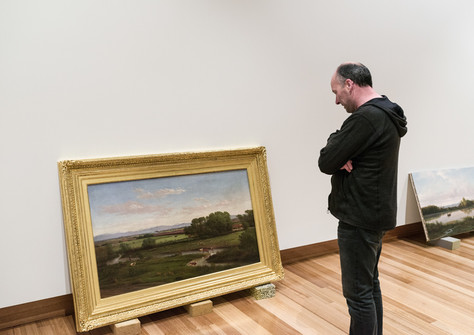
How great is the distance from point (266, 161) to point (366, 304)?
4.80 ft

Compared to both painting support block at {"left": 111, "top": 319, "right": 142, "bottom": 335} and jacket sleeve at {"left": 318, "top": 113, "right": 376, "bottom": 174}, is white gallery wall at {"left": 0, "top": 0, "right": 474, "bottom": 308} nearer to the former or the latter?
painting support block at {"left": 111, "top": 319, "right": 142, "bottom": 335}

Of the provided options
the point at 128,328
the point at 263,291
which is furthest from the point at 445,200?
the point at 128,328

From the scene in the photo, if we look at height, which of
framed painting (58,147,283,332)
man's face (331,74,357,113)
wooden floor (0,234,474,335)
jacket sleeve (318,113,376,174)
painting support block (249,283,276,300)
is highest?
man's face (331,74,357,113)

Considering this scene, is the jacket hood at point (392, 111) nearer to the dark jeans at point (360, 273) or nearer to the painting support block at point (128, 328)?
the dark jeans at point (360, 273)

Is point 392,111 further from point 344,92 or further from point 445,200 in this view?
point 445,200

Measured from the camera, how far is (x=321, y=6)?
11.5 ft

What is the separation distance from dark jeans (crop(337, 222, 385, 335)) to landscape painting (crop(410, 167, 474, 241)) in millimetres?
2202

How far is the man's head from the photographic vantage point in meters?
2.05

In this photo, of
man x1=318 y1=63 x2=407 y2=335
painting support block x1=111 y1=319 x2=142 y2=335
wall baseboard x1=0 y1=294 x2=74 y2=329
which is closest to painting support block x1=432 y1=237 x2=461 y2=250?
man x1=318 y1=63 x2=407 y2=335

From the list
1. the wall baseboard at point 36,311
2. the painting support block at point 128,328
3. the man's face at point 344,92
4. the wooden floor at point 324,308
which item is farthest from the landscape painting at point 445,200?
the wall baseboard at point 36,311

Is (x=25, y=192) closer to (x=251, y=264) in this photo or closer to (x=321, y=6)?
(x=251, y=264)

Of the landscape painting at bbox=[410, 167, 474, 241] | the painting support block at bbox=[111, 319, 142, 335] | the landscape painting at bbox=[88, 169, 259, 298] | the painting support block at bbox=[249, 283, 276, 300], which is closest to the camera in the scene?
the painting support block at bbox=[111, 319, 142, 335]

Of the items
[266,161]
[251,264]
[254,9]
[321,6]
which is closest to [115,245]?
[251,264]

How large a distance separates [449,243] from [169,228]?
254cm
